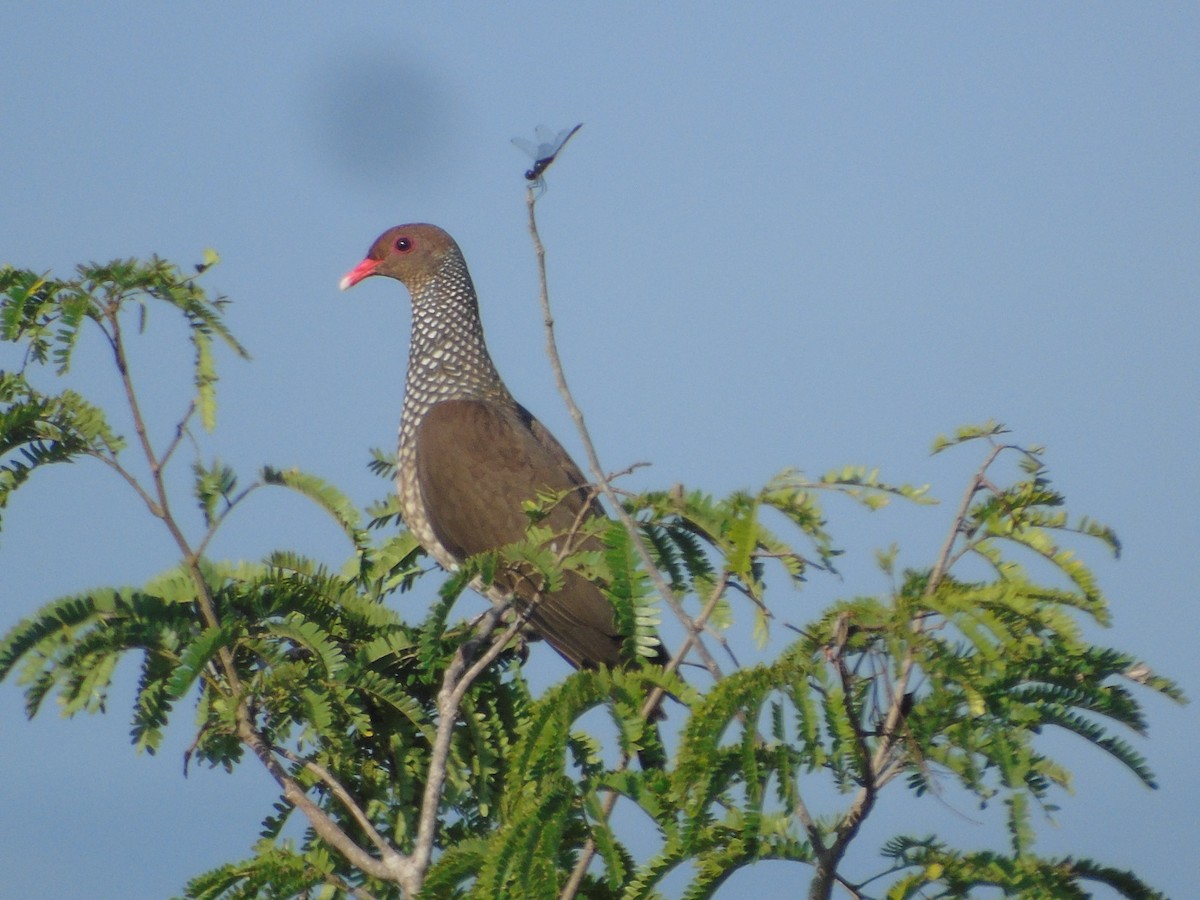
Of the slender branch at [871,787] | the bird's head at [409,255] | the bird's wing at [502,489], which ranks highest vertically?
the bird's head at [409,255]

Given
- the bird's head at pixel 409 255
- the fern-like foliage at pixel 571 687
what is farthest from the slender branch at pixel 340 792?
the bird's head at pixel 409 255

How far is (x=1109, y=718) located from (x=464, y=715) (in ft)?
6.76

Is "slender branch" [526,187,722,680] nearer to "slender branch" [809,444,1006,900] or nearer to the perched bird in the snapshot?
"slender branch" [809,444,1006,900]

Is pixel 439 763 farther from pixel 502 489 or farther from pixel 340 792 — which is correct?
pixel 502 489

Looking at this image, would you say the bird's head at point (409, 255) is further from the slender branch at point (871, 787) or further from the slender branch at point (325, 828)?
the slender branch at point (871, 787)

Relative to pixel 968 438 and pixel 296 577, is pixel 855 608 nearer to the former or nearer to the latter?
pixel 968 438

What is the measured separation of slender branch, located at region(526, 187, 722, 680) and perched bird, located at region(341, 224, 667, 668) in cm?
158

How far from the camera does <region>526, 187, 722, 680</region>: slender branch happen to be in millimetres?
3242

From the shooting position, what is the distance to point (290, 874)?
3828 millimetres

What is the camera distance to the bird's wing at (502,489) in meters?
6.00

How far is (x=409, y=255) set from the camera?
7.90 metres

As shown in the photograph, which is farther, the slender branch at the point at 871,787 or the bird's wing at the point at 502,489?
the bird's wing at the point at 502,489

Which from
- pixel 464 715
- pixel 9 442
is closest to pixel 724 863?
pixel 464 715

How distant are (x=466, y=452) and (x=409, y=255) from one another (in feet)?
5.39
